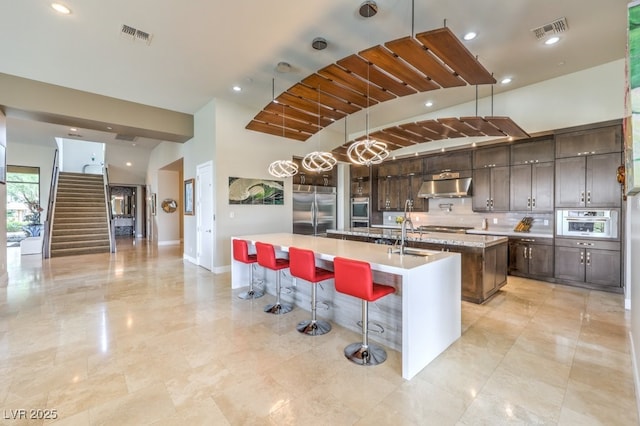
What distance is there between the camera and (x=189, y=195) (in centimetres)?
699

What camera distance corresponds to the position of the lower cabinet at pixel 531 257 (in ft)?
16.1

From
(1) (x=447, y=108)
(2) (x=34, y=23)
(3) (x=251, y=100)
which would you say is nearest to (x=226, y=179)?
(3) (x=251, y=100)

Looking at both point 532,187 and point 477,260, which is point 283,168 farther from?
point 532,187

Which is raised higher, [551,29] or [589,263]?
[551,29]

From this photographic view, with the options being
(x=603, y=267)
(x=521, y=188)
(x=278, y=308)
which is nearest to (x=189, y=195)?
(x=278, y=308)

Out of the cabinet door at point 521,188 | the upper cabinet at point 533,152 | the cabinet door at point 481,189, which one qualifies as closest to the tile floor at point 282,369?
the cabinet door at point 521,188

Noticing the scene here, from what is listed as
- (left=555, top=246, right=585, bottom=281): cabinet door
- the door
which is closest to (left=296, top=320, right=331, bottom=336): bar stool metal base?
the door

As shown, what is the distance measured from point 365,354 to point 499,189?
4756 millimetres

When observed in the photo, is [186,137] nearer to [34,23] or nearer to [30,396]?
[34,23]

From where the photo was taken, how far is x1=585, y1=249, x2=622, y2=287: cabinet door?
4.27m

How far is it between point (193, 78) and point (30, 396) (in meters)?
4.58

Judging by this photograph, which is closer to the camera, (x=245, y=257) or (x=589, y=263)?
(x=245, y=257)

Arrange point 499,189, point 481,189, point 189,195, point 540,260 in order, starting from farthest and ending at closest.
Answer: point 189,195 → point 481,189 → point 499,189 → point 540,260

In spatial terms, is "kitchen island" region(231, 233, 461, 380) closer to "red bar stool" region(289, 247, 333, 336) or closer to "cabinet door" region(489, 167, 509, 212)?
"red bar stool" region(289, 247, 333, 336)
